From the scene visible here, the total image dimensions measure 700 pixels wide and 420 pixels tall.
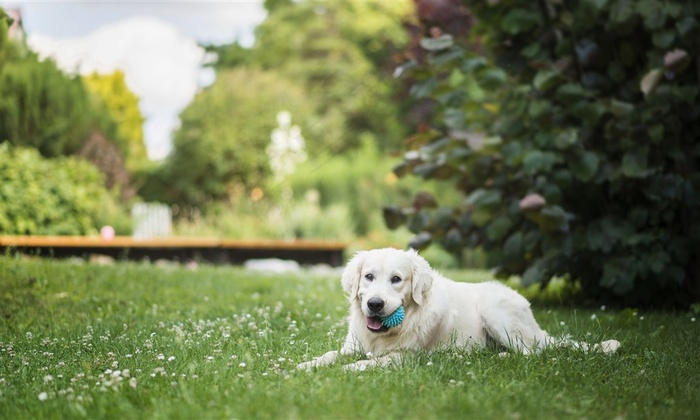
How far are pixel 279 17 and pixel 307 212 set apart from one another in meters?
19.4

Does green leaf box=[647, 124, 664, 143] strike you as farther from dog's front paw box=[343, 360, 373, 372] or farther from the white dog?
dog's front paw box=[343, 360, 373, 372]

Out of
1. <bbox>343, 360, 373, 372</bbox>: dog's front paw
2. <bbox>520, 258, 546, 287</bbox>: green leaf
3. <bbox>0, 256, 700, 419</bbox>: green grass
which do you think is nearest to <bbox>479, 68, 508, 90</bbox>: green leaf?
<bbox>520, 258, 546, 287</bbox>: green leaf

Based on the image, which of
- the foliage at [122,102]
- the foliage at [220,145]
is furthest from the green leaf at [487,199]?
A: the foliage at [122,102]

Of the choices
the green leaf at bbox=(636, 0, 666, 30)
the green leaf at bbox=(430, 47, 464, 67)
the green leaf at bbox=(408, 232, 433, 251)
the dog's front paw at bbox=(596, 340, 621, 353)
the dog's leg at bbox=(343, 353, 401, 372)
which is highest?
the green leaf at bbox=(636, 0, 666, 30)

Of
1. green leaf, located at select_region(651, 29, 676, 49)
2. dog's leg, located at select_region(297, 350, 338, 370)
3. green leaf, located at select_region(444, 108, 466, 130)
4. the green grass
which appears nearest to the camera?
the green grass

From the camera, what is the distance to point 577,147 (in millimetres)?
7086

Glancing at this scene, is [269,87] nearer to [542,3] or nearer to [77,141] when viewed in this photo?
[77,141]

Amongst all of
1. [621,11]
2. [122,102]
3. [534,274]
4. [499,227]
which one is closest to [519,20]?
[621,11]

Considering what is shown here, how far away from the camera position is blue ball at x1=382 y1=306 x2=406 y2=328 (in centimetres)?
462

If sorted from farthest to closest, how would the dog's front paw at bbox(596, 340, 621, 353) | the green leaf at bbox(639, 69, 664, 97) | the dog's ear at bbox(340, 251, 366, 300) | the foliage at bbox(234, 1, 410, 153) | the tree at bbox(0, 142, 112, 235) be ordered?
the foliage at bbox(234, 1, 410, 153) < the tree at bbox(0, 142, 112, 235) < the green leaf at bbox(639, 69, 664, 97) < the dog's front paw at bbox(596, 340, 621, 353) < the dog's ear at bbox(340, 251, 366, 300)

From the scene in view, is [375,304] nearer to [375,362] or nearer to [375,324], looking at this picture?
[375,324]

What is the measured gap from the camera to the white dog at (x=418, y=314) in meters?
4.61

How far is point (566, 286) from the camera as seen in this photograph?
8.54 m

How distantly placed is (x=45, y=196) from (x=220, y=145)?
9626 mm
